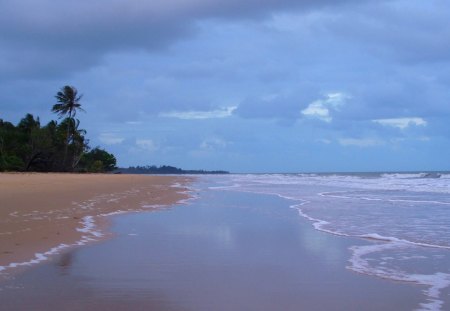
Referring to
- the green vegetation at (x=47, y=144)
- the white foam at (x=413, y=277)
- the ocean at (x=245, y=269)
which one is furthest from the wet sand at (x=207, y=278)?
the green vegetation at (x=47, y=144)

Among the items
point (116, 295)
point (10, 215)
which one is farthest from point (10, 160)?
point (116, 295)

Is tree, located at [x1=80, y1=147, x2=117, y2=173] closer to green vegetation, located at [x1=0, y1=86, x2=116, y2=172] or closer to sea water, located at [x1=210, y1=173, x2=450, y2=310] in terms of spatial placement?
green vegetation, located at [x1=0, y1=86, x2=116, y2=172]

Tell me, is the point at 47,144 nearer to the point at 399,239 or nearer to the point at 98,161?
the point at 98,161

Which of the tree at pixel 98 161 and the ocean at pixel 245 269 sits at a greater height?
the tree at pixel 98 161

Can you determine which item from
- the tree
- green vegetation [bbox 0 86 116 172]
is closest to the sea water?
green vegetation [bbox 0 86 116 172]

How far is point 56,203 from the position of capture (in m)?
15.8

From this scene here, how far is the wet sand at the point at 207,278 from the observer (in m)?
5.34

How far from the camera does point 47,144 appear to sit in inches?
2207

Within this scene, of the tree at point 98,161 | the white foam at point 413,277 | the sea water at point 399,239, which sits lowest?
the white foam at point 413,277

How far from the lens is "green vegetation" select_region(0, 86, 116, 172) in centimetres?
5362

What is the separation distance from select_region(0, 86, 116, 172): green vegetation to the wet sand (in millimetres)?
43564

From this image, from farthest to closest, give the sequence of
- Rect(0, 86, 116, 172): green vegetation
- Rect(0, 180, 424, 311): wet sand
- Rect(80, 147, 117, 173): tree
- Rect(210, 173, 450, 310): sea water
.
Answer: Rect(80, 147, 117, 173): tree < Rect(0, 86, 116, 172): green vegetation < Rect(210, 173, 450, 310): sea water < Rect(0, 180, 424, 311): wet sand

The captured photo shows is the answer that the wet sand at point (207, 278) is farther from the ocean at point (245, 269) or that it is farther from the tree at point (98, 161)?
the tree at point (98, 161)

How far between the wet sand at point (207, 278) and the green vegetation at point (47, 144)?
143 ft
